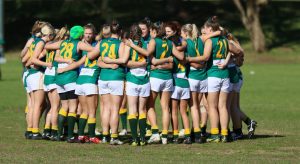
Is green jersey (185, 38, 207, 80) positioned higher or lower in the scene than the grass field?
higher


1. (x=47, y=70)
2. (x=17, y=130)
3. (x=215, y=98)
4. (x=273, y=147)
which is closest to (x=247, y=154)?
(x=273, y=147)

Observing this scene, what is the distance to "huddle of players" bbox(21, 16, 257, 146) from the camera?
14523mm

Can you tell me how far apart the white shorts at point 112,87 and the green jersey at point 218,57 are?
5.61ft

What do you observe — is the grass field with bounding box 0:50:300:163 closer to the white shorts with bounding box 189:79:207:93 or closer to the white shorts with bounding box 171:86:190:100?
the white shorts with bounding box 171:86:190:100

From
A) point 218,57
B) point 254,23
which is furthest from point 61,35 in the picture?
point 254,23

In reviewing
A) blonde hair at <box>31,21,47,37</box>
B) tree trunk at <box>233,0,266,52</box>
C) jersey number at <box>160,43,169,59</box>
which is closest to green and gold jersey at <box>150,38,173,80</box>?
jersey number at <box>160,43,169,59</box>

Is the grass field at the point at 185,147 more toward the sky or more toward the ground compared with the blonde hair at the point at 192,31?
more toward the ground

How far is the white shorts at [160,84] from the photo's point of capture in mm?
14672

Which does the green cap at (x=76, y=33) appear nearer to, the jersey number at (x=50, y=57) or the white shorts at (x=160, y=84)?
the jersey number at (x=50, y=57)

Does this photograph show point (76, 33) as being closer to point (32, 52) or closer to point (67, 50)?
point (67, 50)

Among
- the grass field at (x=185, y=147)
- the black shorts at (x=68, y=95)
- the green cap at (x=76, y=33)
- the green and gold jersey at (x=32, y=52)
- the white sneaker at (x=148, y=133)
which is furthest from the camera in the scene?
the white sneaker at (x=148, y=133)

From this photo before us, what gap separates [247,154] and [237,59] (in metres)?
2.77

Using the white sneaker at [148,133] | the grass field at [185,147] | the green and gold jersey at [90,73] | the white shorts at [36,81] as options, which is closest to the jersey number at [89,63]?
the green and gold jersey at [90,73]

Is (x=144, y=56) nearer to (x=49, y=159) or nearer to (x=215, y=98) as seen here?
(x=215, y=98)
